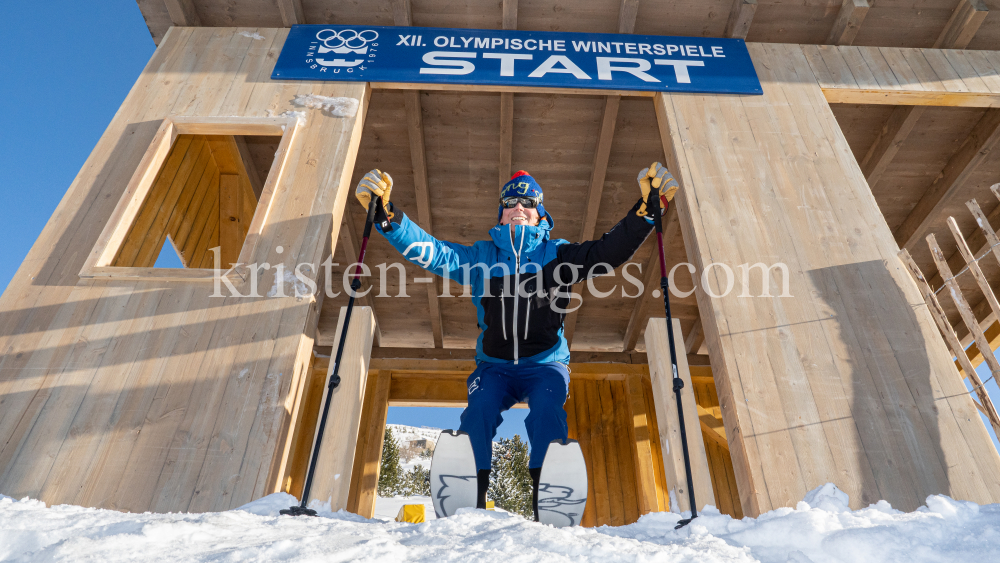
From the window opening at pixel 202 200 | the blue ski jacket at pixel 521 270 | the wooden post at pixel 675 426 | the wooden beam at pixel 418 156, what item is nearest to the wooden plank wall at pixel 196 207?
the window opening at pixel 202 200

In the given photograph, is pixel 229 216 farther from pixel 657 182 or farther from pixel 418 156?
pixel 657 182

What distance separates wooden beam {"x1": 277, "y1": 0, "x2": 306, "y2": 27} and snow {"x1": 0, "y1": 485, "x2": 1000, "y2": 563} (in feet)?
12.5

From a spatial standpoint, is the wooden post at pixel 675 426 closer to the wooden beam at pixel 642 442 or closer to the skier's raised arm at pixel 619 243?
the skier's raised arm at pixel 619 243

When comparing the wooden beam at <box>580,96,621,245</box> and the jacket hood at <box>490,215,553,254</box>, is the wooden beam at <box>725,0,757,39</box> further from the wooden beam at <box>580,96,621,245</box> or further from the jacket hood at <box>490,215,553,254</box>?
the jacket hood at <box>490,215,553,254</box>

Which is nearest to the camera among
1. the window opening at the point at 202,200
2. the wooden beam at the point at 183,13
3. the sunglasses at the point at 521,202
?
the sunglasses at the point at 521,202

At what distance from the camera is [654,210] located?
3.12m

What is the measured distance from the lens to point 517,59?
460 centimetres

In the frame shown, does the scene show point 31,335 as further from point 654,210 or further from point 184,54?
point 654,210

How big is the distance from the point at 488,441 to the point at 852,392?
1.85 meters

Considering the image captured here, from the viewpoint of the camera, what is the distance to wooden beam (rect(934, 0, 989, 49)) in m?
4.66

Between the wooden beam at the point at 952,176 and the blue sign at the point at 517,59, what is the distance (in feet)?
9.61

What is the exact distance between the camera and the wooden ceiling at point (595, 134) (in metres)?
4.74

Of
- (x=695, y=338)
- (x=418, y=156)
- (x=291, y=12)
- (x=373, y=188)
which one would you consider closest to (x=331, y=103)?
(x=291, y=12)

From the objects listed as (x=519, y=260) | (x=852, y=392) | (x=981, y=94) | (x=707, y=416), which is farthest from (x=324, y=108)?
(x=707, y=416)
